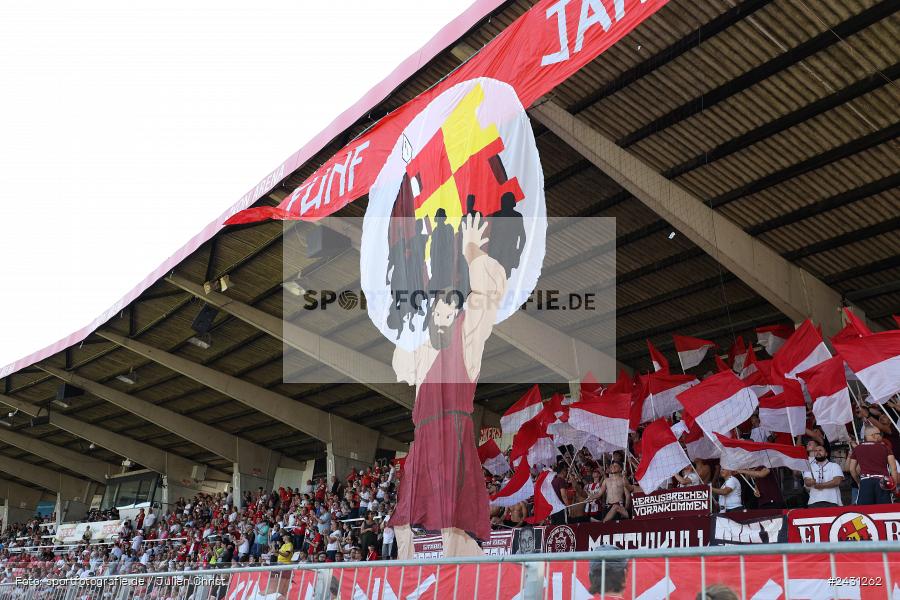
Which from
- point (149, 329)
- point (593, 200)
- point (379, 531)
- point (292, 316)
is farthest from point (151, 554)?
point (593, 200)

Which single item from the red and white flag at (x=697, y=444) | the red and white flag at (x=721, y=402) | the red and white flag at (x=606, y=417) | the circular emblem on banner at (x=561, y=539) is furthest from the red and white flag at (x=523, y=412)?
the red and white flag at (x=721, y=402)

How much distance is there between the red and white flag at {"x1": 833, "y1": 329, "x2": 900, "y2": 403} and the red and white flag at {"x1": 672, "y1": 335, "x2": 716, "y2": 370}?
5.96m

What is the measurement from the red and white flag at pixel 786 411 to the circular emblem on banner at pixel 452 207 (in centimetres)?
482

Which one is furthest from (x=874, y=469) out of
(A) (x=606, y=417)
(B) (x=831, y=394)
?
(A) (x=606, y=417)

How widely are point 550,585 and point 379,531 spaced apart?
13142 mm

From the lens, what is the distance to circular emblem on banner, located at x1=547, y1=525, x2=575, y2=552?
1195cm

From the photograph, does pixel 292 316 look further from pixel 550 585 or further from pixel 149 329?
pixel 550 585

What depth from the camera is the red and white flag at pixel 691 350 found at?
53.3 ft

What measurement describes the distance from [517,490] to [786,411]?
16.5 ft

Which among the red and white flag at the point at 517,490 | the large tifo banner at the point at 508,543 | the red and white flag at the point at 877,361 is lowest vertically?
the large tifo banner at the point at 508,543

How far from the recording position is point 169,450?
126ft

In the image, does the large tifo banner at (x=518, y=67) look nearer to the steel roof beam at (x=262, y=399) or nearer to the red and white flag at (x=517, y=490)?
the red and white flag at (x=517, y=490)

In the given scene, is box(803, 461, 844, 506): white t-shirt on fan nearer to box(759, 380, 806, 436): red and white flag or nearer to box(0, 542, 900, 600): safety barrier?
box(759, 380, 806, 436): red and white flag

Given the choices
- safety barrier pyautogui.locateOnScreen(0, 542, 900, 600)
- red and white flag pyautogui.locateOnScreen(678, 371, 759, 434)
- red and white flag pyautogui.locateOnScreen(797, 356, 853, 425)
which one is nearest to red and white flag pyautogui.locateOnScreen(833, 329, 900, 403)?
red and white flag pyautogui.locateOnScreen(797, 356, 853, 425)
